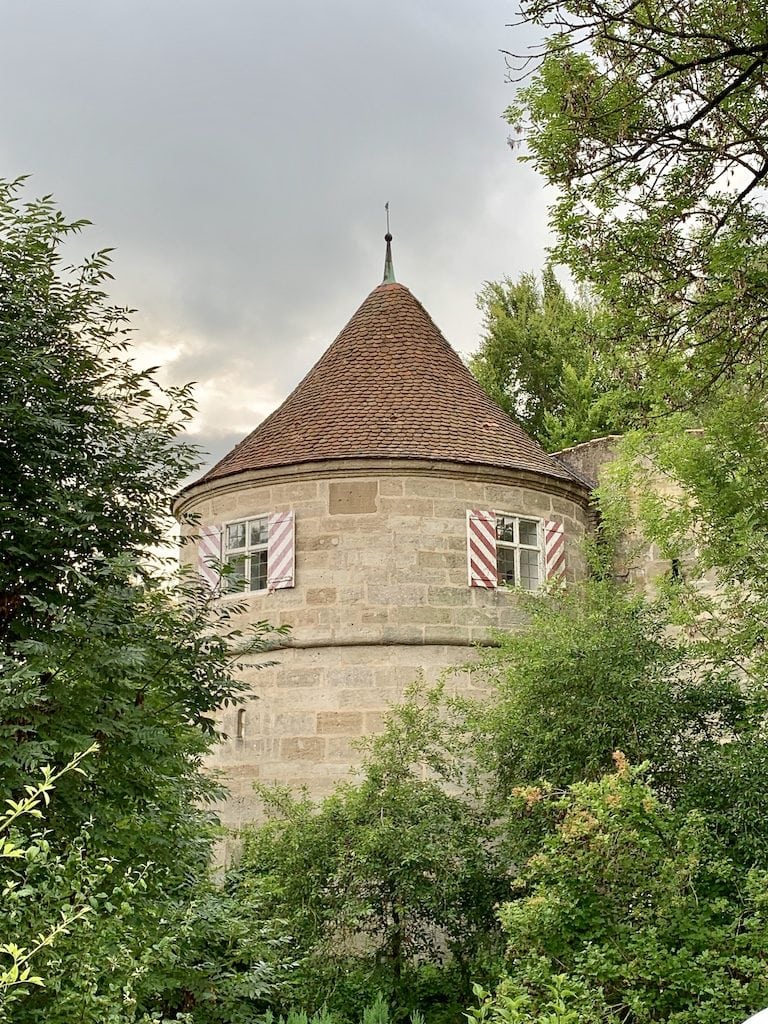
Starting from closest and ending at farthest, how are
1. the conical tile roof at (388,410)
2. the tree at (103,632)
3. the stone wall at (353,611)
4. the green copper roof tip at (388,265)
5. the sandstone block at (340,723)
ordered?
the tree at (103,632) → the sandstone block at (340,723) → the stone wall at (353,611) → the conical tile roof at (388,410) → the green copper roof tip at (388,265)

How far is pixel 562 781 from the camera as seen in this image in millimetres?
11805

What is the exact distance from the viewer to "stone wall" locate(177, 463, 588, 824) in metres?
17.2

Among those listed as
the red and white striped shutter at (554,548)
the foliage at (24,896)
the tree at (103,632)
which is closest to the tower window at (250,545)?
the red and white striped shutter at (554,548)

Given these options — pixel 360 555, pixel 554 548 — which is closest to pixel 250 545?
pixel 360 555

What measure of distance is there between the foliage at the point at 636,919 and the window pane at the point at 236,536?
894 centimetres

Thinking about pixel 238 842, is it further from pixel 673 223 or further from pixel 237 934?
pixel 673 223

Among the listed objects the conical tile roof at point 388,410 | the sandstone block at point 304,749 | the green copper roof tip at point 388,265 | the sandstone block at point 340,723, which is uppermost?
the green copper roof tip at point 388,265

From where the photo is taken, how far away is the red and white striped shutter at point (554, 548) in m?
18.5

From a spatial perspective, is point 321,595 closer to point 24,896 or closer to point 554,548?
point 554,548

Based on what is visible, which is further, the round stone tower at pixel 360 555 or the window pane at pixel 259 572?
the window pane at pixel 259 572

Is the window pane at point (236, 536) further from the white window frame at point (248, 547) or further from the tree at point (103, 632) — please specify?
the tree at point (103, 632)

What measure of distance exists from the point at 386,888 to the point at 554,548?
7333 millimetres

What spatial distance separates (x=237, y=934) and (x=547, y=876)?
247 centimetres

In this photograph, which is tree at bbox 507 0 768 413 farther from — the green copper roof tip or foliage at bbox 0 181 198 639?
the green copper roof tip
